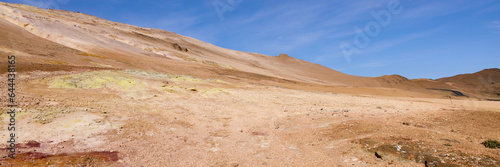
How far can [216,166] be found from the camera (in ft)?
22.5

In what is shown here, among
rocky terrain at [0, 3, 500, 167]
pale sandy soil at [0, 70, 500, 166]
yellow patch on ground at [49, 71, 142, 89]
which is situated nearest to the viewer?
rocky terrain at [0, 3, 500, 167]

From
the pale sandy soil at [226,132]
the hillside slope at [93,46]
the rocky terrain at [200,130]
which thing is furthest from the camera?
the hillside slope at [93,46]

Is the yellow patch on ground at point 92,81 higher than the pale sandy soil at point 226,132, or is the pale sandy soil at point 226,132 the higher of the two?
the yellow patch on ground at point 92,81

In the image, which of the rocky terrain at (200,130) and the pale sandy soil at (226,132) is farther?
the pale sandy soil at (226,132)

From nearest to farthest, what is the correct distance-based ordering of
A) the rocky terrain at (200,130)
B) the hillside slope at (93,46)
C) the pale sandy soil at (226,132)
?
the rocky terrain at (200,130)
the pale sandy soil at (226,132)
the hillside slope at (93,46)

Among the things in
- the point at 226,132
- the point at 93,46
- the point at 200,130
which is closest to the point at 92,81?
the point at 200,130

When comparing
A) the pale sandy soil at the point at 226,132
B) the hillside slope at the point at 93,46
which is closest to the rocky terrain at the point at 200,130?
the pale sandy soil at the point at 226,132

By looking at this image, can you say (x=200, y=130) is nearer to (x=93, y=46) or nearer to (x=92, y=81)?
(x=92, y=81)

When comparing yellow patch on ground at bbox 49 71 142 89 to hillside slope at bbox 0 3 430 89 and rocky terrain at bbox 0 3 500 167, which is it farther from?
hillside slope at bbox 0 3 430 89

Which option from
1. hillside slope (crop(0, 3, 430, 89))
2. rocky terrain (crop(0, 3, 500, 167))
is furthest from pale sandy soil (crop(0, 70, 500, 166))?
hillside slope (crop(0, 3, 430, 89))

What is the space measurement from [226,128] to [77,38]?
3472 centimetres

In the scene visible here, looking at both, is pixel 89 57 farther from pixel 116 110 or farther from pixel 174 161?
pixel 174 161

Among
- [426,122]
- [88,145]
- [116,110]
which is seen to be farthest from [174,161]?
[426,122]

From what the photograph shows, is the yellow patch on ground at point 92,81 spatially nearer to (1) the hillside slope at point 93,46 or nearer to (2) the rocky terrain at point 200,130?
(2) the rocky terrain at point 200,130
